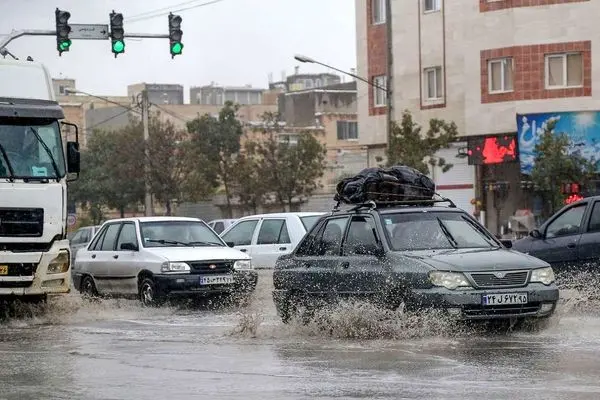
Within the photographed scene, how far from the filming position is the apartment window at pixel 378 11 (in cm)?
4891

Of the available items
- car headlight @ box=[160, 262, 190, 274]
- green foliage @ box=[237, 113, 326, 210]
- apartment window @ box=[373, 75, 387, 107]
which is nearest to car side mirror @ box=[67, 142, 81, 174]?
car headlight @ box=[160, 262, 190, 274]

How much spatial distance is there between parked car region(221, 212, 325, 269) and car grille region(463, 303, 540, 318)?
12245 mm

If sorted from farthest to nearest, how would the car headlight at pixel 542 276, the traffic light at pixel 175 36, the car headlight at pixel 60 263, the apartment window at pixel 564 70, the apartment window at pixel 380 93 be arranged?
1. the apartment window at pixel 380 93
2. the apartment window at pixel 564 70
3. the traffic light at pixel 175 36
4. the car headlight at pixel 60 263
5. the car headlight at pixel 542 276

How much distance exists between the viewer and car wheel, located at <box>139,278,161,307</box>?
66.8 feet

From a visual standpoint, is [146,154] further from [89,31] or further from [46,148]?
[46,148]

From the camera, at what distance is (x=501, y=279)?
13711 millimetres

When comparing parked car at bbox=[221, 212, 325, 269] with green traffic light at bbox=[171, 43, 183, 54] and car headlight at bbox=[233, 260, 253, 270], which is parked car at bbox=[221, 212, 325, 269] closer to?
green traffic light at bbox=[171, 43, 183, 54]

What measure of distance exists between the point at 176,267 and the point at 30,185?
364 centimetres

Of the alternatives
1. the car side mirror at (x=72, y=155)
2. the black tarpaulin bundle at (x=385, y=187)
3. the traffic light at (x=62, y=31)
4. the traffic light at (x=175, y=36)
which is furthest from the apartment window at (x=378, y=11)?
the black tarpaulin bundle at (x=385, y=187)

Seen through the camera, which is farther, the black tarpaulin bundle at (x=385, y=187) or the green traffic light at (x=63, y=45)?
the green traffic light at (x=63, y=45)

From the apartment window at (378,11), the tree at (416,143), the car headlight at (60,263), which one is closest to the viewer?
the car headlight at (60,263)

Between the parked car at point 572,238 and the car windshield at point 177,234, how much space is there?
5.75 meters

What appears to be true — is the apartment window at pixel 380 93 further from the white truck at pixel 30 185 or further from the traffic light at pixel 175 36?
the white truck at pixel 30 185

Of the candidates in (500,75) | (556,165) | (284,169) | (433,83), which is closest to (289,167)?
(284,169)
